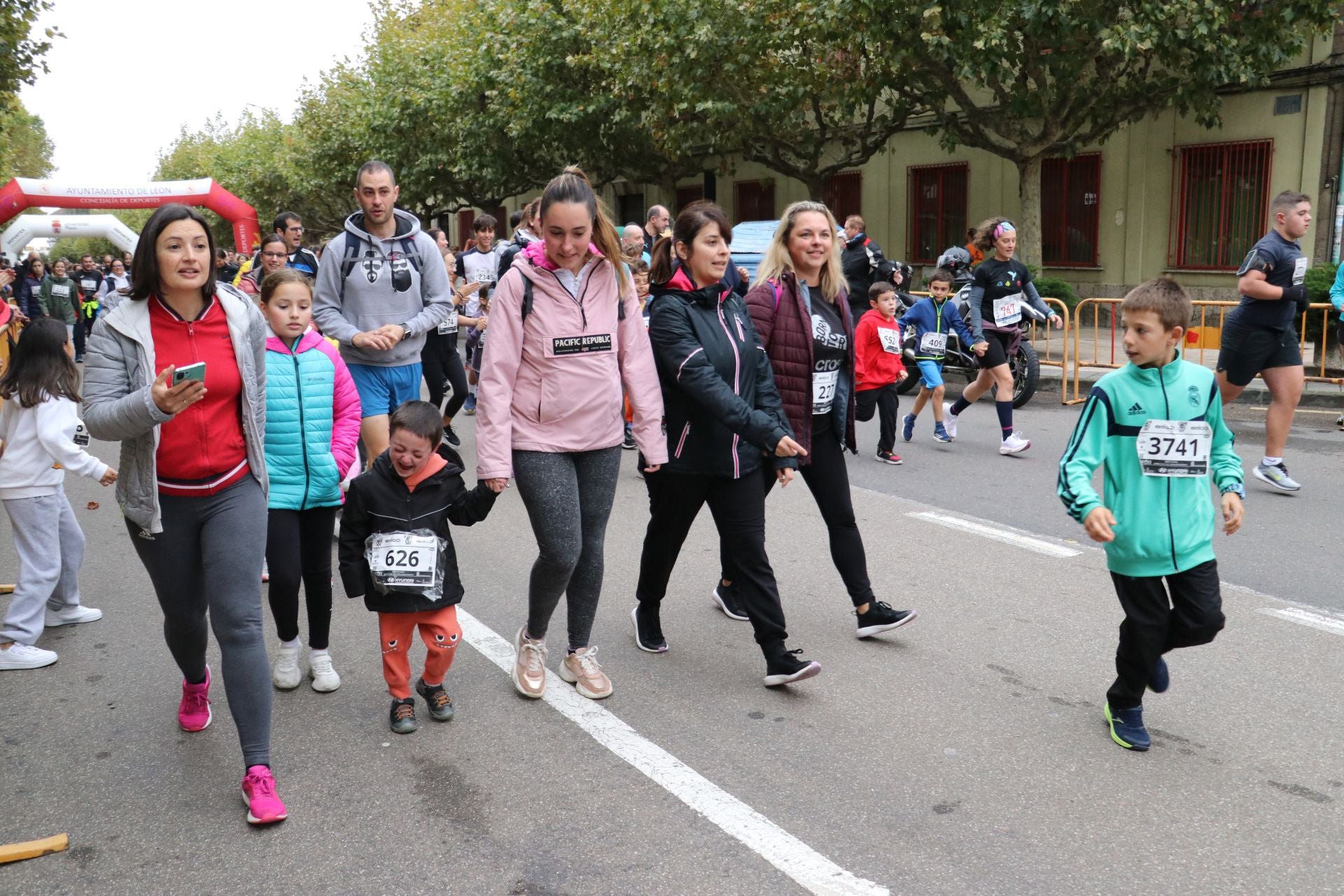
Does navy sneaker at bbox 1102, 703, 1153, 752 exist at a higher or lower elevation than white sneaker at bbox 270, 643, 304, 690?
lower

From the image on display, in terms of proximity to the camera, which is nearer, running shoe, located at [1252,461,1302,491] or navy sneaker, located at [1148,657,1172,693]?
navy sneaker, located at [1148,657,1172,693]

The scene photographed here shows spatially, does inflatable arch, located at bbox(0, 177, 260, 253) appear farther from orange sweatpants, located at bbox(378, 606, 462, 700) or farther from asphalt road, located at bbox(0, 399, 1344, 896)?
orange sweatpants, located at bbox(378, 606, 462, 700)

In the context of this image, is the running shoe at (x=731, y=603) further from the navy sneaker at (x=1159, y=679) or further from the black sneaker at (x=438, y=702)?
the navy sneaker at (x=1159, y=679)

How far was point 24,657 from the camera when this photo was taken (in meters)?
4.99

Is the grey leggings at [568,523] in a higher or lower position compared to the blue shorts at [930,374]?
higher

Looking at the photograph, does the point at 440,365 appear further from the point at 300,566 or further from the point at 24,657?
the point at 300,566

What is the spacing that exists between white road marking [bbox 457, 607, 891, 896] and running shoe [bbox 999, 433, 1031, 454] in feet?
18.8

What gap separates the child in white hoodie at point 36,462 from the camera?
16.5ft

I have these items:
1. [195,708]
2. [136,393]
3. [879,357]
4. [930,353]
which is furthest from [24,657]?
[930,353]

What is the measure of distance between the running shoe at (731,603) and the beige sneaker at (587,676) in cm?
100

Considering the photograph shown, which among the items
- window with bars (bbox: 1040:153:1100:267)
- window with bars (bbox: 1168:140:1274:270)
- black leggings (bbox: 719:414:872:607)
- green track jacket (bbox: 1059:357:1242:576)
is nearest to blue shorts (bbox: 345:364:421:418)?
black leggings (bbox: 719:414:872:607)

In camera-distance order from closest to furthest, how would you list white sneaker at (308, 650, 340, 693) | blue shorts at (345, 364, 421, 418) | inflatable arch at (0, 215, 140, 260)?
white sneaker at (308, 650, 340, 693)
blue shorts at (345, 364, 421, 418)
inflatable arch at (0, 215, 140, 260)

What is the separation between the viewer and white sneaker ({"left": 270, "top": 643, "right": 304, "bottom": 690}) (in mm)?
4652

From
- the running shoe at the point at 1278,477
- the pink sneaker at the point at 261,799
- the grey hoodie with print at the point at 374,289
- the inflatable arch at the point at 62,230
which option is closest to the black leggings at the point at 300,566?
the pink sneaker at the point at 261,799
